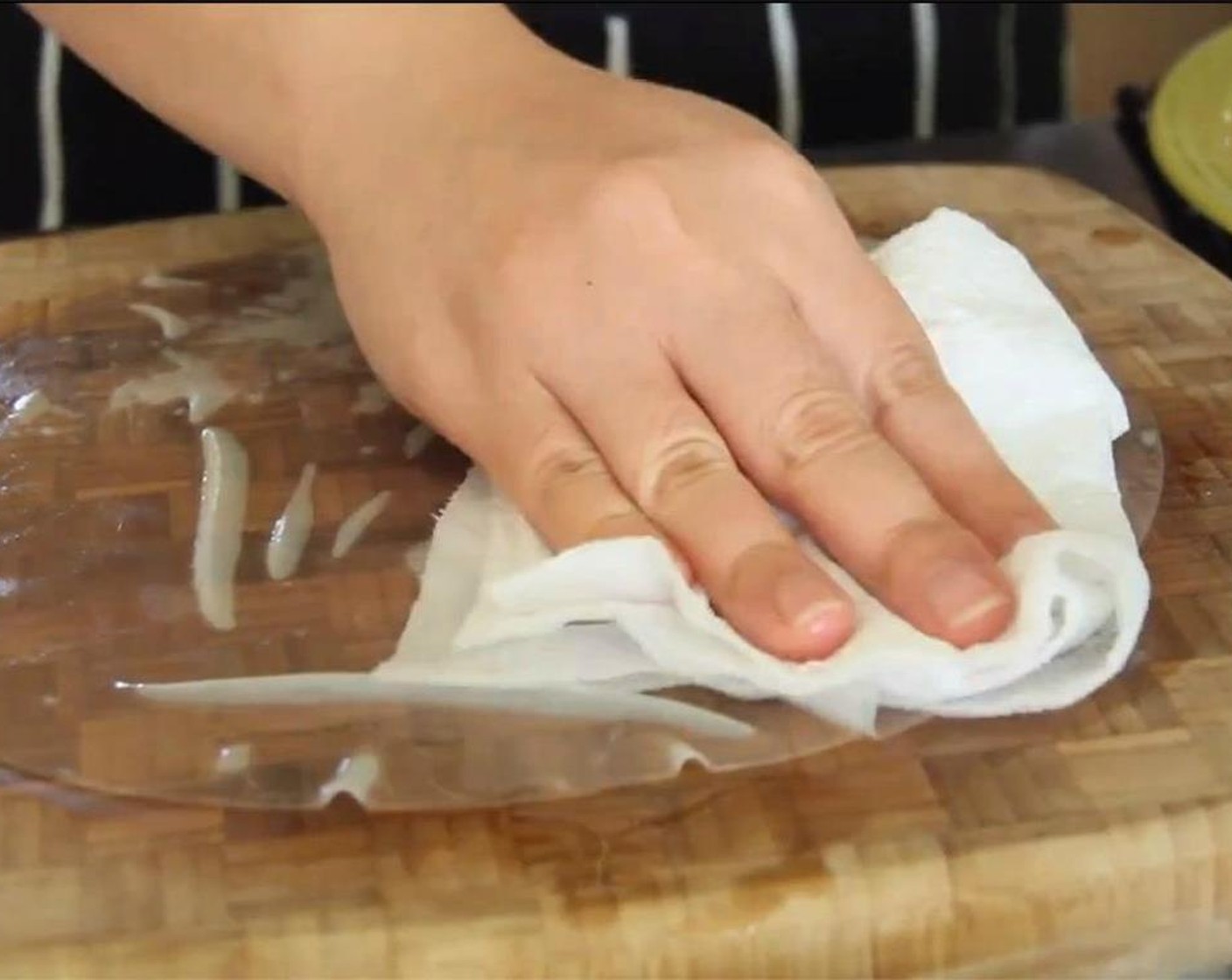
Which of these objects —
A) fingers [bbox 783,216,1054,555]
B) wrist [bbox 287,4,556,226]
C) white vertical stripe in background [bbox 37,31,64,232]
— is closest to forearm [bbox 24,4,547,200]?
wrist [bbox 287,4,556,226]

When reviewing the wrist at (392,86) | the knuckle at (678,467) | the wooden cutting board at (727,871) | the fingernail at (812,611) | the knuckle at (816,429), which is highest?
the wrist at (392,86)

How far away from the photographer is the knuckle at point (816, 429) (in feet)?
1.53

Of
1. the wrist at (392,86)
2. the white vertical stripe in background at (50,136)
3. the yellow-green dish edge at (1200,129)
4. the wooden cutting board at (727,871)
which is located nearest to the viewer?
the wooden cutting board at (727,871)

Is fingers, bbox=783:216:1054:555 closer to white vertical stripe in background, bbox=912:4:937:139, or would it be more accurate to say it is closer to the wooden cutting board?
the wooden cutting board

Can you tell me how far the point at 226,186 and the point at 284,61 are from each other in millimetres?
344

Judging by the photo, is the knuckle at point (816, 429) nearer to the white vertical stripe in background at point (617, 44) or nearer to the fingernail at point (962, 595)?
the fingernail at point (962, 595)

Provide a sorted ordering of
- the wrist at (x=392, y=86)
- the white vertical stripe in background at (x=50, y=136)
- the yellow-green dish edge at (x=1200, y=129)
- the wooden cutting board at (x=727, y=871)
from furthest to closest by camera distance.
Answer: the white vertical stripe in background at (x=50, y=136), the yellow-green dish edge at (x=1200, y=129), the wrist at (x=392, y=86), the wooden cutting board at (x=727, y=871)

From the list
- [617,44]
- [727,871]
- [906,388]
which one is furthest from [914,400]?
[617,44]

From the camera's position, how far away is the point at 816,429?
1.55 ft

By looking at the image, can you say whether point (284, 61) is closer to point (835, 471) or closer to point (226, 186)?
point (835, 471)

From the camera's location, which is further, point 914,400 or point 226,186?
point 226,186

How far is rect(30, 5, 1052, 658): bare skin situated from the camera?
0.46m

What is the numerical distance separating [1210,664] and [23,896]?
0.90ft

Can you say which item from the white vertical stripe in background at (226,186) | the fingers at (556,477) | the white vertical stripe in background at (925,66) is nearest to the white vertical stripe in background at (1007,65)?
the white vertical stripe in background at (925,66)
